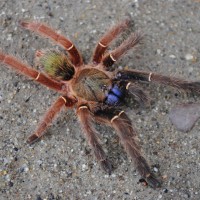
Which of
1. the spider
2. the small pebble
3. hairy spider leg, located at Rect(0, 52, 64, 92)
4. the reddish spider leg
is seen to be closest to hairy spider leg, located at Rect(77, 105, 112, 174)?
the spider

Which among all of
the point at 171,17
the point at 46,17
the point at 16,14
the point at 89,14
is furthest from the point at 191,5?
the point at 16,14

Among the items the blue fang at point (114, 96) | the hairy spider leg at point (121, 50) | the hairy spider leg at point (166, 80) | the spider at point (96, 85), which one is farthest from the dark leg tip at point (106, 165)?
the hairy spider leg at point (121, 50)

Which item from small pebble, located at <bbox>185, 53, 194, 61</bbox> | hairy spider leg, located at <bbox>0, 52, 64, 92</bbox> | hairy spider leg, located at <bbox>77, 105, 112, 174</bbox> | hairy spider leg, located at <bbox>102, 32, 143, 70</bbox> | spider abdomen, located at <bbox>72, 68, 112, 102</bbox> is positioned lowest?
small pebble, located at <bbox>185, 53, 194, 61</bbox>

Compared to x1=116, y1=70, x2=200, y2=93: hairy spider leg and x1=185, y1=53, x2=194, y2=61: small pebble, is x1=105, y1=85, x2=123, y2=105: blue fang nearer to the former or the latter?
x1=116, y1=70, x2=200, y2=93: hairy spider leg

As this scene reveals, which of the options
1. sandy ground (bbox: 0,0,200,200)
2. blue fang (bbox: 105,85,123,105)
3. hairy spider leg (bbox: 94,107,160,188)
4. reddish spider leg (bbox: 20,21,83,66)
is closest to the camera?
hairy spider leg (bbox: 94,107,160,188)

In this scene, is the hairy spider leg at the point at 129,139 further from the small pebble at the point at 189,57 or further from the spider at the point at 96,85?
the small pebble at the point at 189,57

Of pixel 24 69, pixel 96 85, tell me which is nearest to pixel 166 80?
pixel 96 85

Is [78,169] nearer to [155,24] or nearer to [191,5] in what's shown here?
[155,24]
